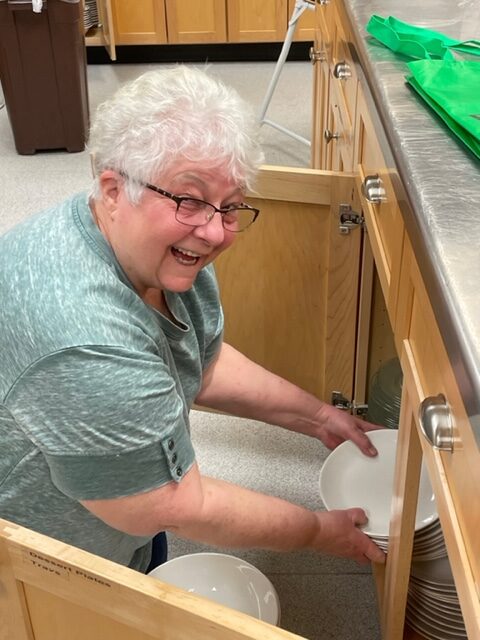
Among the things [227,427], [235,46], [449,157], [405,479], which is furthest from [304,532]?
[235,46]

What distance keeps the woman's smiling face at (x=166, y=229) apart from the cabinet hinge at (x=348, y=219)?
20.8 inches

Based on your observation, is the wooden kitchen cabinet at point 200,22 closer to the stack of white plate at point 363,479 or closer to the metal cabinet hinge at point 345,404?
the metal cabinet hinge at point 345,404

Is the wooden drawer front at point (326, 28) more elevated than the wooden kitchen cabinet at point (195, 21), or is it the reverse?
the wooden drawer front at point (326, 28)

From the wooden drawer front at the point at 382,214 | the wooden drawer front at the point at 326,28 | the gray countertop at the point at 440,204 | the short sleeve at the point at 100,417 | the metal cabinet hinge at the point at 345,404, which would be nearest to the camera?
the gray countertop at the point at 440,204

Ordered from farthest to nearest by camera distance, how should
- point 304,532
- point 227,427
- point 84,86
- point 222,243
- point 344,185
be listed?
point 84,86 → point 227,427 → point 344,185 → point 304,532 → point 222,243

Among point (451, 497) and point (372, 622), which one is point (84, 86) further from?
point (451, 497)

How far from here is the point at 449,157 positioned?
929 mm

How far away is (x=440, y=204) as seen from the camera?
Answer: 83cm

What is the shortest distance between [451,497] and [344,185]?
2.76ft

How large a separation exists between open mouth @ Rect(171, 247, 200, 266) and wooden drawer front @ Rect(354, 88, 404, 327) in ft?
0.84

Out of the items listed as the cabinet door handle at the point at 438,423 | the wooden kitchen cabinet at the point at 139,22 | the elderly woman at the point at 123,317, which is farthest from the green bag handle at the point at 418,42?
the wooden kitchen cabinet at the point at 139,22

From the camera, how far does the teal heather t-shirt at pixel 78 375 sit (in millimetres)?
908

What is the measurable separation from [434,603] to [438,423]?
0.60 meters

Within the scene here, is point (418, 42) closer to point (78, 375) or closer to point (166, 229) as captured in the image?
point (166, 229)
